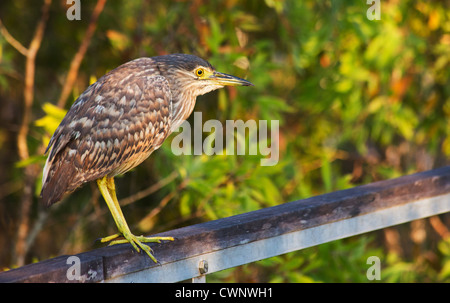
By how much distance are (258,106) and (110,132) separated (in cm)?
294

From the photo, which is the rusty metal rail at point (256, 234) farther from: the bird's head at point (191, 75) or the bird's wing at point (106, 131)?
the bird's head at point (191, 75)

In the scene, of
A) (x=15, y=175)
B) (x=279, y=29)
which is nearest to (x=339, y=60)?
(x=279, y=29)

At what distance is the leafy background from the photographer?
5684 millimetres

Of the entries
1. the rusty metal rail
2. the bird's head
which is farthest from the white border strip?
the bird's head

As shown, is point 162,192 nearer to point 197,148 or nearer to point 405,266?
point 197,148

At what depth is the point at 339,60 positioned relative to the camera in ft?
23.4

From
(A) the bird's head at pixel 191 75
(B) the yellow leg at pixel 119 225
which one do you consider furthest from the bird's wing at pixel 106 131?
(A) the bird's head at pixel 191 75

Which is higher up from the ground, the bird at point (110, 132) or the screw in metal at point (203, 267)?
the bird at point (110, 132)

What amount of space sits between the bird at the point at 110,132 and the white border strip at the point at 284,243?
2.18 ft

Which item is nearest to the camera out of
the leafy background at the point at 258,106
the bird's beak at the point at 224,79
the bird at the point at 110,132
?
the bird at the point at 110,132

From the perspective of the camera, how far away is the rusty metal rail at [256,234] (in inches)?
101

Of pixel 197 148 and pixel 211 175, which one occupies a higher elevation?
pixel 197 148

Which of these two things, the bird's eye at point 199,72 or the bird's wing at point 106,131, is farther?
the bird's eye at point 199,72

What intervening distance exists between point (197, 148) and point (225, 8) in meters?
1.35
